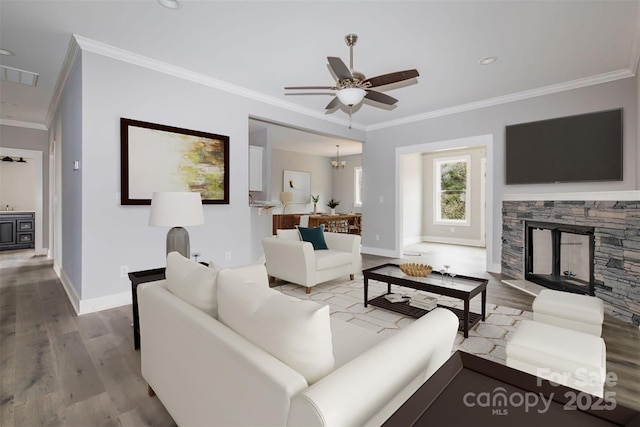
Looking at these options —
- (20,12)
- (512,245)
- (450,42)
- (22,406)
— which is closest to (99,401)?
(22,406)

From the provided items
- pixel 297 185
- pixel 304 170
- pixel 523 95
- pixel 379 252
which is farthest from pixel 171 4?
pixel 304 170

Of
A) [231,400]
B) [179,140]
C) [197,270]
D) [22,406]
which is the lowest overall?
[22,406]

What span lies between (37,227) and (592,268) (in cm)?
951

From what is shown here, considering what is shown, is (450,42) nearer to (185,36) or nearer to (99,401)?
(185,36)

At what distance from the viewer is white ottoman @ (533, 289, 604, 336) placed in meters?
2.26

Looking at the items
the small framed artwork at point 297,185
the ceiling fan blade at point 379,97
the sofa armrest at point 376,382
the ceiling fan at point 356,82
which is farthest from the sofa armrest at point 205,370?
the small framed artwork at point 297,185

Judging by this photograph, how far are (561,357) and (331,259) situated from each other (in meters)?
2.63

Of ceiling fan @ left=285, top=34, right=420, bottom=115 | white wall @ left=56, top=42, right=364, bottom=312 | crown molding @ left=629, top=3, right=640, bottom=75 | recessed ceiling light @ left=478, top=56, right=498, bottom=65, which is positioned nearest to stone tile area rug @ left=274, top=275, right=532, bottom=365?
white wall @ left=56, top=42, right=364, bottom=312

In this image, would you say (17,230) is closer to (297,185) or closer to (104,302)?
(104,302)

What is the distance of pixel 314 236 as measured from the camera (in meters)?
4.32

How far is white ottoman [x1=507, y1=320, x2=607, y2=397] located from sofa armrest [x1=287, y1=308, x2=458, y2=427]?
78 cm

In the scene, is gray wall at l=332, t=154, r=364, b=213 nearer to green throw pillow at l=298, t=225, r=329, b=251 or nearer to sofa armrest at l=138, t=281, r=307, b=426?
green throw pillow at l=298, t=225, r=329, b=251

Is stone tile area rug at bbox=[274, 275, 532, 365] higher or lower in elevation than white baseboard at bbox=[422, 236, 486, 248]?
lower

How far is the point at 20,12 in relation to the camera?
8.89 ft
